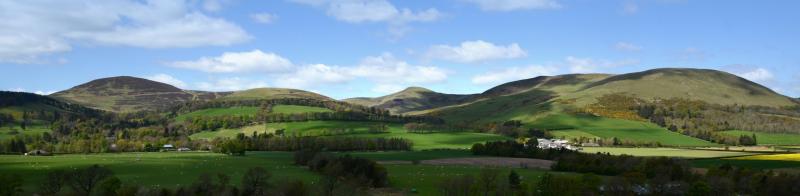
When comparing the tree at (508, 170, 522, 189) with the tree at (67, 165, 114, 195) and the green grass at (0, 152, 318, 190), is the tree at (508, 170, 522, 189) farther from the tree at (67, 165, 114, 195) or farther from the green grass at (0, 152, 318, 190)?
the tree at (67, 165, 114, 195)

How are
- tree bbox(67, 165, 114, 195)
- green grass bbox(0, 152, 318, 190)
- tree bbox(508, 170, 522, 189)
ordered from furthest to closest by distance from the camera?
1. green grass bbox(0, 152, 318, 190)
2. tree bbox(508, 170, 522, 189)
3. tree bbox(67, 165, 114, 195)

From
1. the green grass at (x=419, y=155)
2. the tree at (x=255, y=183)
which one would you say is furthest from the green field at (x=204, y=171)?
the green grass at (x=419, y=155)

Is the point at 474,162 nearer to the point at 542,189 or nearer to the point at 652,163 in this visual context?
the point at 652,163

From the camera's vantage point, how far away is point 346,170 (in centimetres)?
11638

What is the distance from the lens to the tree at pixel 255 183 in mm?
84875

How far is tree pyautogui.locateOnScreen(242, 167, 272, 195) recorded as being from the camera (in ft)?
278

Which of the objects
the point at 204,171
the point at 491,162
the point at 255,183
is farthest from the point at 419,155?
the point at 255,183

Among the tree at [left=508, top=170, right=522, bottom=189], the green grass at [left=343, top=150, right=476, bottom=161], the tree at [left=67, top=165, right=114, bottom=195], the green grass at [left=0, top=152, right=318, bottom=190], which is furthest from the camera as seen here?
the green grass at [left=343, top=150, right=476, bottom=161]

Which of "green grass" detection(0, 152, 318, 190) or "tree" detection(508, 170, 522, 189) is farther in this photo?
"green grass" detection(0, 152, 318, 190)

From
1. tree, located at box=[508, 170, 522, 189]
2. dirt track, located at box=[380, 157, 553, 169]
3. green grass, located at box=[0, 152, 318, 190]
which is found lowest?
tree, located at box=[508, 170, 522, 189]

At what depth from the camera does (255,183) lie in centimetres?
8806

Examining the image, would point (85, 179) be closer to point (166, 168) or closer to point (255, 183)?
point (255, 183)

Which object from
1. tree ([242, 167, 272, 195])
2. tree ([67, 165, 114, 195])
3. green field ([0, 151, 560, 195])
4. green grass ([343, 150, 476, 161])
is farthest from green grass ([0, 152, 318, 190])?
green grass ([343, 150, 476, 161])

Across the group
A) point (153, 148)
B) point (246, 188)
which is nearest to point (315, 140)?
point (153, 148)
